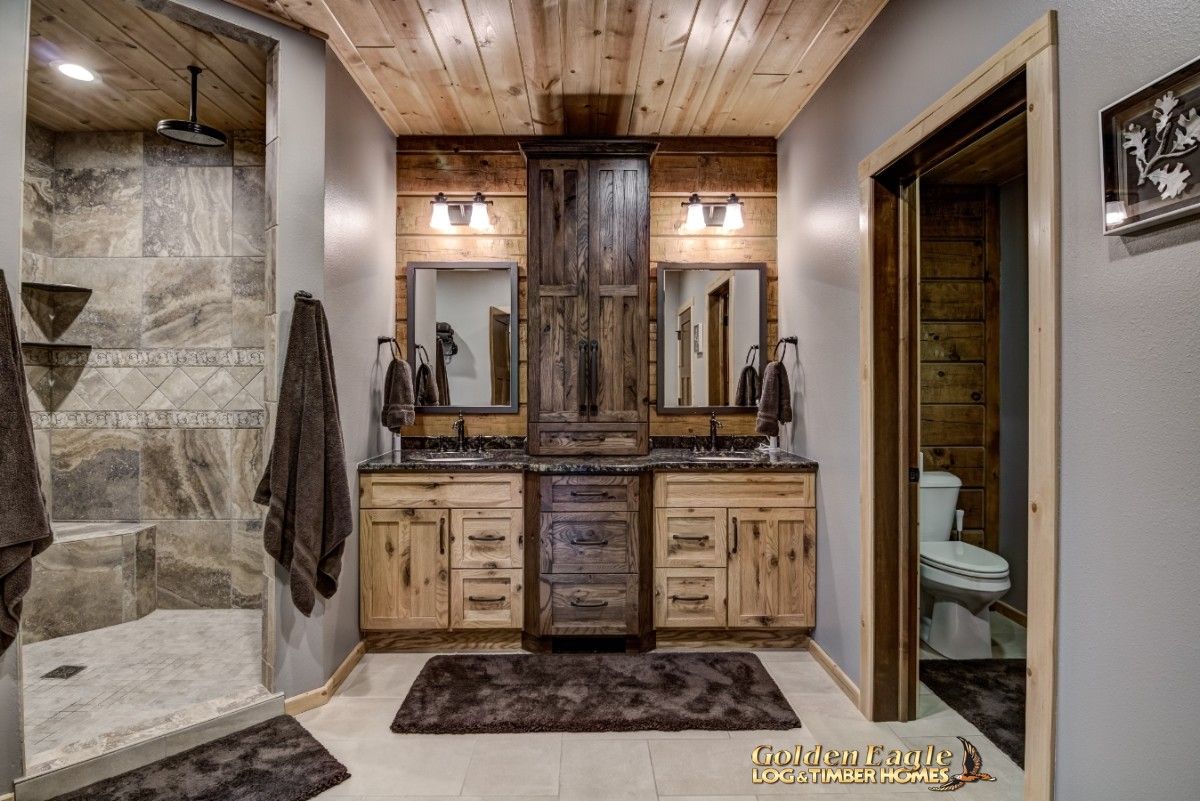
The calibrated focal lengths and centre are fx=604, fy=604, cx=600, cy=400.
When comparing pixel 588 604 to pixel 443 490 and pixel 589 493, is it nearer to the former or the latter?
pixel 589 493

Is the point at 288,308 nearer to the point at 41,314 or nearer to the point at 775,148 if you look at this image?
the point at 41,314

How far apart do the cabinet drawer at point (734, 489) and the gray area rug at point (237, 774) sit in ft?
5.49

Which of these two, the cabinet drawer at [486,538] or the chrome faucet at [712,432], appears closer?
the cabinet drawer at [486,538]

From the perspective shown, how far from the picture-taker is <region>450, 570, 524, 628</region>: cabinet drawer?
112 inches

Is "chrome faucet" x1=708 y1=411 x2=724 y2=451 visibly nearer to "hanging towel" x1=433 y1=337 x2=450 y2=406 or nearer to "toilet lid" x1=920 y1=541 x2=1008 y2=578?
"toilet lid" x1=920 y1=541 x2=1008 y2=578

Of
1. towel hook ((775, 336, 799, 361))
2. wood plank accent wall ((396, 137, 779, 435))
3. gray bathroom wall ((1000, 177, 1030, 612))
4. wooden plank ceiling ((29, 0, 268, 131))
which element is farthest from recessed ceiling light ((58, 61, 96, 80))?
gray bathroom wall ((1000, 177, 1030, 612))

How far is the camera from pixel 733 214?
3.42 meters

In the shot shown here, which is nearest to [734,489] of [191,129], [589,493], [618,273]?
[589,493]

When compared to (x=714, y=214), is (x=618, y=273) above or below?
below

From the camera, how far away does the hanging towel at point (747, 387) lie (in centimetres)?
343

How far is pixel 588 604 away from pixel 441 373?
1.53 metres

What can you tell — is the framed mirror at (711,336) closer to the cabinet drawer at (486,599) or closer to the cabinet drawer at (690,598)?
the cabinet drawer at (690,598)

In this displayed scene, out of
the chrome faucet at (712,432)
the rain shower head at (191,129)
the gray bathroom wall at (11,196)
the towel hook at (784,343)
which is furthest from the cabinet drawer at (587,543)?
the rain shower head at (191,129)

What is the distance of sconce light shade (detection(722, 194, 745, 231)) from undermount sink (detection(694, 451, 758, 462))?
1286 millimetres
